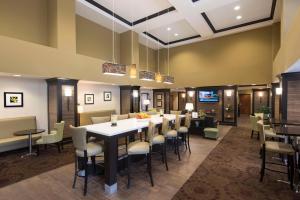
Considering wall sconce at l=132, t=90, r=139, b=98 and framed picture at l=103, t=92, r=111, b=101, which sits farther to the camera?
wall sconce at l=132, t=90, r=139, b=98

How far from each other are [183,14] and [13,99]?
655 cm

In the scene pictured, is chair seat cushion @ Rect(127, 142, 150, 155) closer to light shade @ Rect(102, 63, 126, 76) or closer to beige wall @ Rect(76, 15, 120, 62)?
light shade @ Rect(102, 63, 126, 76)

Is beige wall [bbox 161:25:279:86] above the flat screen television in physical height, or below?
above

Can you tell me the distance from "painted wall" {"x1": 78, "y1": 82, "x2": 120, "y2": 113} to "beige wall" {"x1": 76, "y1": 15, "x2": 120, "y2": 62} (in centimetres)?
138

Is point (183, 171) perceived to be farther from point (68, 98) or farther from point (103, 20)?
point (103, 20)

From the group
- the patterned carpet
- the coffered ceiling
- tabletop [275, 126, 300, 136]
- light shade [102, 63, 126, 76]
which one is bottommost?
the patterned carpet

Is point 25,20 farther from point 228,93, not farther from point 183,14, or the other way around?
point 228,93

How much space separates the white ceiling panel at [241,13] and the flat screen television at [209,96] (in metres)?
3.68

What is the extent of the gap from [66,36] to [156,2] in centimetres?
340

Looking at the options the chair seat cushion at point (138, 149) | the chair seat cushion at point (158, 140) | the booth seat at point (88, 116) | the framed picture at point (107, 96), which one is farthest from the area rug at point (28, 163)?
the framed picture at point (107, 96)

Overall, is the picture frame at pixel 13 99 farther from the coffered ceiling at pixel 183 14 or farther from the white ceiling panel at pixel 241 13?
the white ceiling panel at pixel 241 13

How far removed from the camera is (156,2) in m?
5.83

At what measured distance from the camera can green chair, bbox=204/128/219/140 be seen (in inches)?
231

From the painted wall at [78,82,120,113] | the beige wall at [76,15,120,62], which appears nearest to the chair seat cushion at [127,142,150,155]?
the painted wall at [78,82,120,113]
